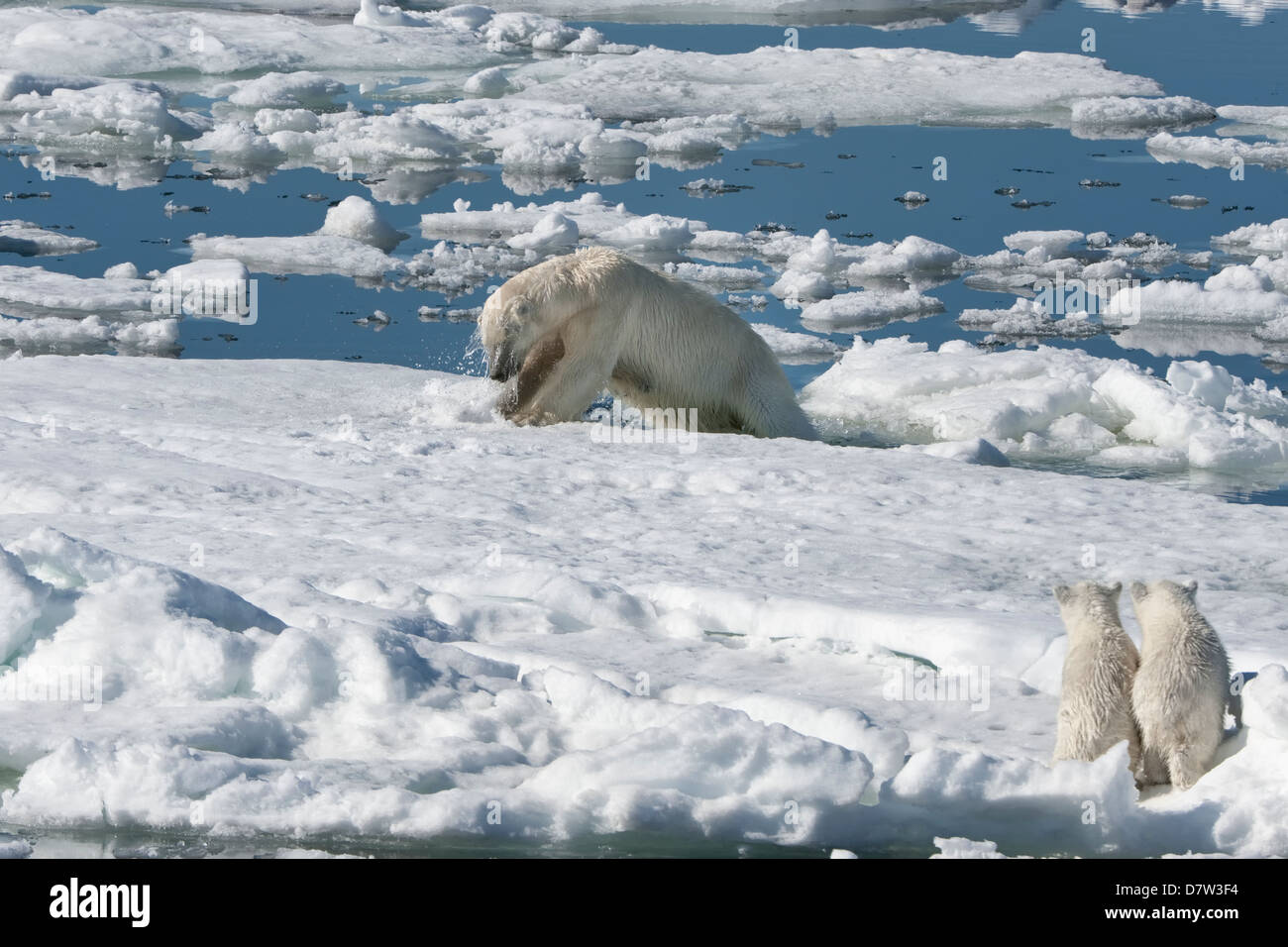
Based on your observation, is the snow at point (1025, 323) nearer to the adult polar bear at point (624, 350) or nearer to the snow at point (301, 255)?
the adult polar bear at point (624, 350)

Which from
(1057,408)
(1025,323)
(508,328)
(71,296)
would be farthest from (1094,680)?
(71,296)

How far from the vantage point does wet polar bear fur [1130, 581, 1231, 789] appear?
4.15 m

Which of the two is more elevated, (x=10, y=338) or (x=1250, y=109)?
(x=1250, y=109)

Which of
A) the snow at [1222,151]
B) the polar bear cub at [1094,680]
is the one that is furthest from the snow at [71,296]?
the snow at [1222,151]

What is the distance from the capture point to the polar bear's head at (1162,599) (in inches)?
171

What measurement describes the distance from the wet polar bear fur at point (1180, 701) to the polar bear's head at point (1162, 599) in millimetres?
52

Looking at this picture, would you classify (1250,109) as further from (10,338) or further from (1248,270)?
(10,338)

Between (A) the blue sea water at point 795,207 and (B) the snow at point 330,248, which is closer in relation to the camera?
(A) the blue sea water at point 795,207

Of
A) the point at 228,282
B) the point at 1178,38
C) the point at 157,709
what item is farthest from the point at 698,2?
the point at 157,709

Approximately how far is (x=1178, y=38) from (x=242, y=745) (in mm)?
25906

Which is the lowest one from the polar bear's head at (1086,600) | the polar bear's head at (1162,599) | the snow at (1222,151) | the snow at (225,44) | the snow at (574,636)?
the snow at (574,636)

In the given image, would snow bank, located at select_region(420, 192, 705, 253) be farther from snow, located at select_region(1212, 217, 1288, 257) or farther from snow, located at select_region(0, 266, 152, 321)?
snow, located at select_region(1212, 217, 1288, 257)

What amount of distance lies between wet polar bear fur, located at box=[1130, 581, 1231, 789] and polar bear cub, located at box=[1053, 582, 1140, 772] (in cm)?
5
